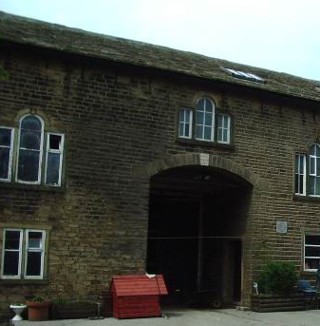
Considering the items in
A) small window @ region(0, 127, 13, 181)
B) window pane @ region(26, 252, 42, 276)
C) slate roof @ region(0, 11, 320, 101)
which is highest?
slate roof @ region(0, 11, 320, 101)

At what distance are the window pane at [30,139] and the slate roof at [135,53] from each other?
2.25m

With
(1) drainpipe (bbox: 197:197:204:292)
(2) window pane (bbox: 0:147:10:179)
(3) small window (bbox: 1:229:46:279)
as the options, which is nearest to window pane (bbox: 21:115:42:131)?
(2) window pane (bbox: 0:147:10:179)

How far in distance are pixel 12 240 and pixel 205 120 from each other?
6676mm

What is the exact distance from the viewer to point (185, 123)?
1712 centimetres

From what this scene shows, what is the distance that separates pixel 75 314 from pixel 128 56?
23.7ft

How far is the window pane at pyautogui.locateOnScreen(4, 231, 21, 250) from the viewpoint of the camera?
47.4 feet

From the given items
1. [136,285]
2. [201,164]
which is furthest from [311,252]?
[136,285]

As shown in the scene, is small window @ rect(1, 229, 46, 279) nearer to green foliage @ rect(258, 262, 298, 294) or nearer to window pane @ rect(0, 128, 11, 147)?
window pane @ rect(0, 128, 11, 147)

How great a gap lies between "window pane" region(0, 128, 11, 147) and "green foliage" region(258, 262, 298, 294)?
854cm

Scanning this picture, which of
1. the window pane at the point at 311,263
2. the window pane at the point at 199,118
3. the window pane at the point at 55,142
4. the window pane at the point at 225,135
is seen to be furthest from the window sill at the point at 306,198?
the window pane at the point at 55,142

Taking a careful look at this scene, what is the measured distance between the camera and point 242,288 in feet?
59.0

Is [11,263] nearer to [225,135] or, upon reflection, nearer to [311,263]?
[225,135]

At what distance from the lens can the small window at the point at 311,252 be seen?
1905 centimetres

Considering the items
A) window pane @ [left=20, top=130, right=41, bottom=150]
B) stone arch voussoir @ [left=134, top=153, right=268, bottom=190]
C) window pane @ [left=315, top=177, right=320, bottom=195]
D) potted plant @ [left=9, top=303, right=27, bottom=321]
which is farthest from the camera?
window pane @ [left=315, top=177, right=320, bottom=195]
